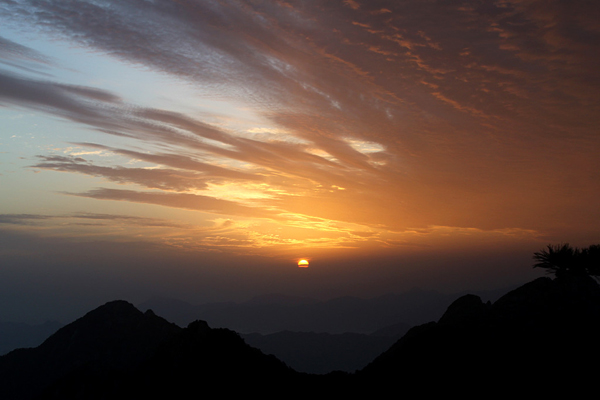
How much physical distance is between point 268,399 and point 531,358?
84.4ft

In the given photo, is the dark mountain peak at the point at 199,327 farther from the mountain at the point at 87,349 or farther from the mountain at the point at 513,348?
the mountain at the point at 87,349

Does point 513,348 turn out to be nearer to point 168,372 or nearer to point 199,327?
point 199,327

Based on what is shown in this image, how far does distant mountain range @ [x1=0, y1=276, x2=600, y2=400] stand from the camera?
91.2 ft

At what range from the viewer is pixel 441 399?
27.4 m

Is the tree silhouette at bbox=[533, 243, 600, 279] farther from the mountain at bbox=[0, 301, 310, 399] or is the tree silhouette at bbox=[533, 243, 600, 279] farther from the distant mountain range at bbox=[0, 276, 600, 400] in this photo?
the mountain at bbox=[0, 301, 310, 399]

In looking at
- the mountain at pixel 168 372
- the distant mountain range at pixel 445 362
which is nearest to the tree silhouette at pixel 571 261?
the distant mountain range at pixel 445 362

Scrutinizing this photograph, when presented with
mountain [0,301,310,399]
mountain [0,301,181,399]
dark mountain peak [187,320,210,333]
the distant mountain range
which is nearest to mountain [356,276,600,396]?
the distant mountain range

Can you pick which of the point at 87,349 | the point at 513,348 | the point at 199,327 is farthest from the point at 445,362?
the point at 87,349

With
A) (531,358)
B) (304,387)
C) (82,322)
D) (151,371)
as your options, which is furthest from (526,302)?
(82,322)

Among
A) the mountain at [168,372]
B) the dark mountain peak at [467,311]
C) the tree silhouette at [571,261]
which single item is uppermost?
the tree silhouette at [571,261]

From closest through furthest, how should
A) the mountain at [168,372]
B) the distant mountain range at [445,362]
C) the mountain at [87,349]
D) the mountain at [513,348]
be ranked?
1. the mountain at [513,348]
2. the distant mountain range at [445,362]
3. the mountain at [168,372]
4. the mountain at [87,349]

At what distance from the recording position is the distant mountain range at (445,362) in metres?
27.8

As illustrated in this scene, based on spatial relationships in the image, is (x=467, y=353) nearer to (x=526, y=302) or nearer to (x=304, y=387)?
Answer: (x=526, y=302)

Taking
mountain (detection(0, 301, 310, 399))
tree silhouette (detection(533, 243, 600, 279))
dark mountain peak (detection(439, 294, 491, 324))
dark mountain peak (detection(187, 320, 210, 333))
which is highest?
tree silhouette (detection(533, 243, 600, 279))
